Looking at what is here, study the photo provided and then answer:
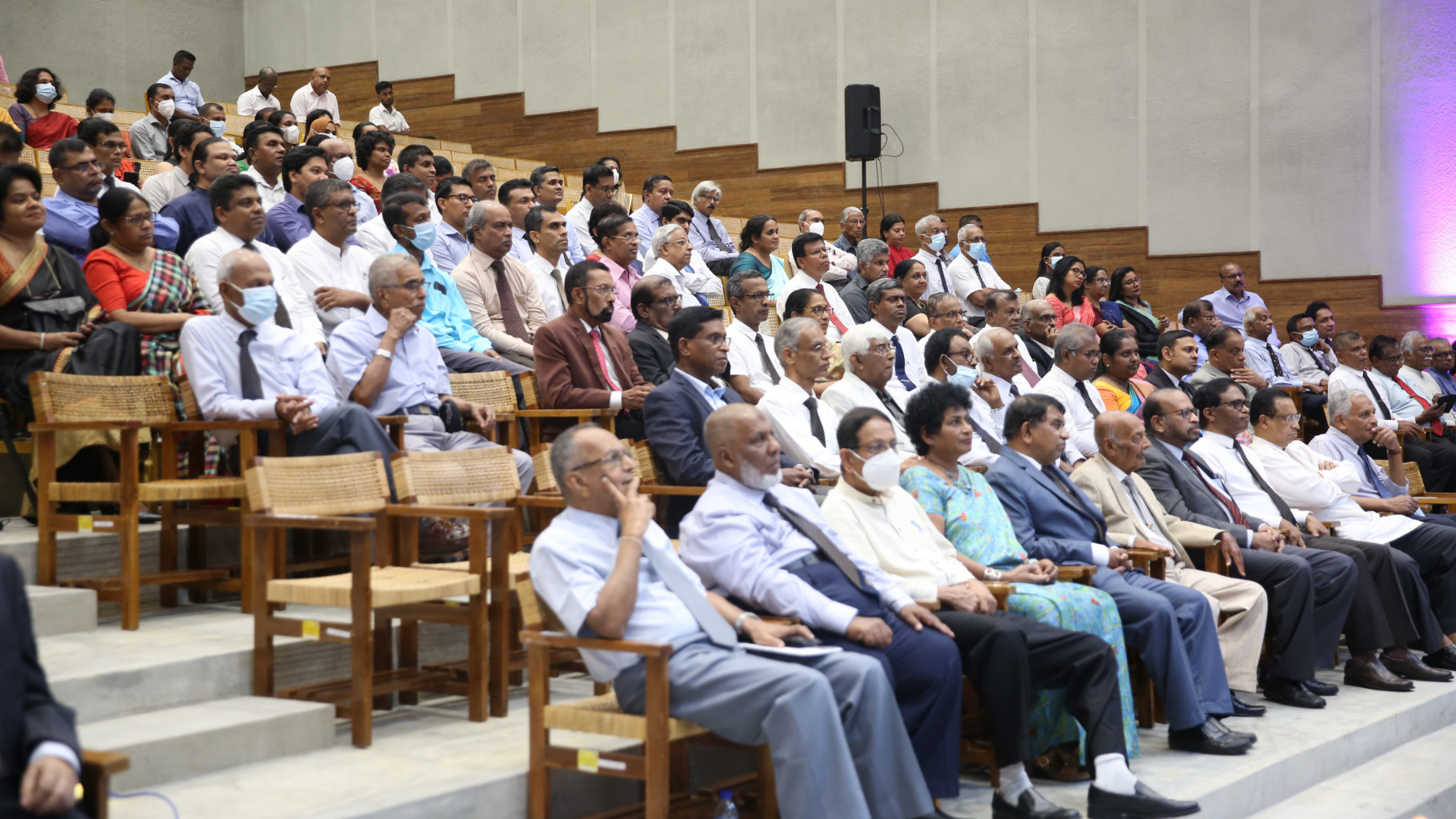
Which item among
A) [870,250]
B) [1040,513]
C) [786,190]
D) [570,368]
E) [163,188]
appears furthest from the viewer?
[786,190]

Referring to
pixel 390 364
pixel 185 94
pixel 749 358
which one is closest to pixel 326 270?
pixel 390 364

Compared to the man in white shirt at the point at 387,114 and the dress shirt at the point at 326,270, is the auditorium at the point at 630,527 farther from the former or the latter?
the man in white shirt at the point at 387,114

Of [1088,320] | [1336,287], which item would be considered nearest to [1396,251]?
[1336,287]

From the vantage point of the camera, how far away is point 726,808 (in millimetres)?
2598

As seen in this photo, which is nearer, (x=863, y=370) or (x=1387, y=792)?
(x=1387, y=792)

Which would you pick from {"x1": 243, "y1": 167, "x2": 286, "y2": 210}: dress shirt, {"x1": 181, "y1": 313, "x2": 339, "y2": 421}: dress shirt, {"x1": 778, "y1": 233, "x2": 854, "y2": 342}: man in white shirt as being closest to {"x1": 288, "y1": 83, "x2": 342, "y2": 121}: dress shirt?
{"x1": 243, "y1": 167, "x2": 286, "y2": 210}: dress shirt

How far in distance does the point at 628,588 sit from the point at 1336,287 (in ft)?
24.3

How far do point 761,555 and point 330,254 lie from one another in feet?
7.52

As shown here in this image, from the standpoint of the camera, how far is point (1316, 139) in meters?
8.60

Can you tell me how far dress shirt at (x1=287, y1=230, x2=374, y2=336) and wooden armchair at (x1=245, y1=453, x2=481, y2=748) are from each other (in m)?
1.25

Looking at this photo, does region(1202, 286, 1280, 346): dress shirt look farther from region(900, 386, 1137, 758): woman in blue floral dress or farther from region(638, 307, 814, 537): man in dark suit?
region(900, 386, 1137, 758): woman in blue floral dress

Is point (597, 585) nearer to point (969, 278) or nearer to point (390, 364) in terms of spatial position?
point (390, 364)

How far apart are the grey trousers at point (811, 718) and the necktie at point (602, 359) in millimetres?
1907

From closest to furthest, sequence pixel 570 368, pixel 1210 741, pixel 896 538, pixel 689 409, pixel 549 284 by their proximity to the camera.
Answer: pixel 896 538 < pixel 1210 741 < pixel 689 409 < pixel 570 368 < pixel 549 284
